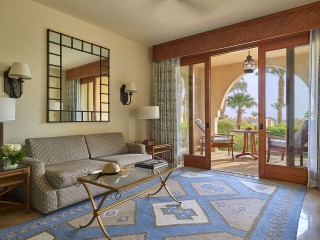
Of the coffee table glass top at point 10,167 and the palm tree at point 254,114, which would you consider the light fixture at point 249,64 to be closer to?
the palm tree at point 254,114

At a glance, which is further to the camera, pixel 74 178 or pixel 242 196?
pixel 242 196

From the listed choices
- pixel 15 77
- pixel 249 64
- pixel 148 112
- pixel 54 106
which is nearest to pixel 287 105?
pixel 249 64

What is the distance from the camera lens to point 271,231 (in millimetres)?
1956

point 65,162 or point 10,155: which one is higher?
point 10,155

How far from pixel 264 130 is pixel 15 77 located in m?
3.85

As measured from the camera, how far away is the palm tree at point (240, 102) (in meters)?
7.51

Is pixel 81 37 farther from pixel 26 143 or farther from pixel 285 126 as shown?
pixel 285 126

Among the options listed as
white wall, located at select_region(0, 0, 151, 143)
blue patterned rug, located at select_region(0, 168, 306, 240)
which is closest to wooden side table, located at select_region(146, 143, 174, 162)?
white wall, located at select_region(0, 0, 151, 143)

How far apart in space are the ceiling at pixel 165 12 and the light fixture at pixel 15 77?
1.09 metres

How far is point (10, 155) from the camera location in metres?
2.31

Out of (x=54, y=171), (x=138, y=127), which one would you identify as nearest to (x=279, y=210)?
(x=54, y=171)

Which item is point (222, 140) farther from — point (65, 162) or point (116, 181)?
point (116, 181)

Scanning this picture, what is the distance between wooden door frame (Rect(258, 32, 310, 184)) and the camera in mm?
3303

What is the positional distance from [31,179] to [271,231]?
256cm
